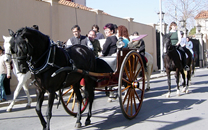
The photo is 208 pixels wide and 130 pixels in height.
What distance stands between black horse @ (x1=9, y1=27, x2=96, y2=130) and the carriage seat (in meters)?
0.77

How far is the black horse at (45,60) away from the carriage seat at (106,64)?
0.77 metres

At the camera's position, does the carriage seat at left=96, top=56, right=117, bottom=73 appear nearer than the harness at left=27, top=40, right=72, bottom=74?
No

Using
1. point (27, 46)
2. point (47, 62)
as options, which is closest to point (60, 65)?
point (47, 62)

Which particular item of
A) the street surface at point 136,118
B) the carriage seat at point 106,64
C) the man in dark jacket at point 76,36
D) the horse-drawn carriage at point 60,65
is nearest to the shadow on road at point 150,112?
the street surface at point 136,118

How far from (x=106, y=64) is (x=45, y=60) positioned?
6.10ft

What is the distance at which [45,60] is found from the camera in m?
4.49

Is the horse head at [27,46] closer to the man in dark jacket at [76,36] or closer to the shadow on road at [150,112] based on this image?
the man in dark jacket at [76,36]

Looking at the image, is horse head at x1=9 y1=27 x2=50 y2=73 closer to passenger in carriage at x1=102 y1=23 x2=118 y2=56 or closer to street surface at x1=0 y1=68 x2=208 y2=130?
street surface at x1=0 y1=68 x2=208 y2=130

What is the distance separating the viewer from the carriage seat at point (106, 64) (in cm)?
592

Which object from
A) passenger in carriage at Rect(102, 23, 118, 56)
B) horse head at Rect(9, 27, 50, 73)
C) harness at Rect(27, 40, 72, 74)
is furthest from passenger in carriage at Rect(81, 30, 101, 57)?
horse head at Rect(9, 27, 50, 73)

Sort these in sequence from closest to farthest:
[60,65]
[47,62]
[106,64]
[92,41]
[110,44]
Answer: [47,62]
[60,65]
[106,64]
[110,44]
[92,41]

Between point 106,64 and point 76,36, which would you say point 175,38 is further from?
point 76,36

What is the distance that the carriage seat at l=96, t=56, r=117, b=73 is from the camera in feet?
19.4

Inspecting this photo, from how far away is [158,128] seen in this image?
5203 mm
